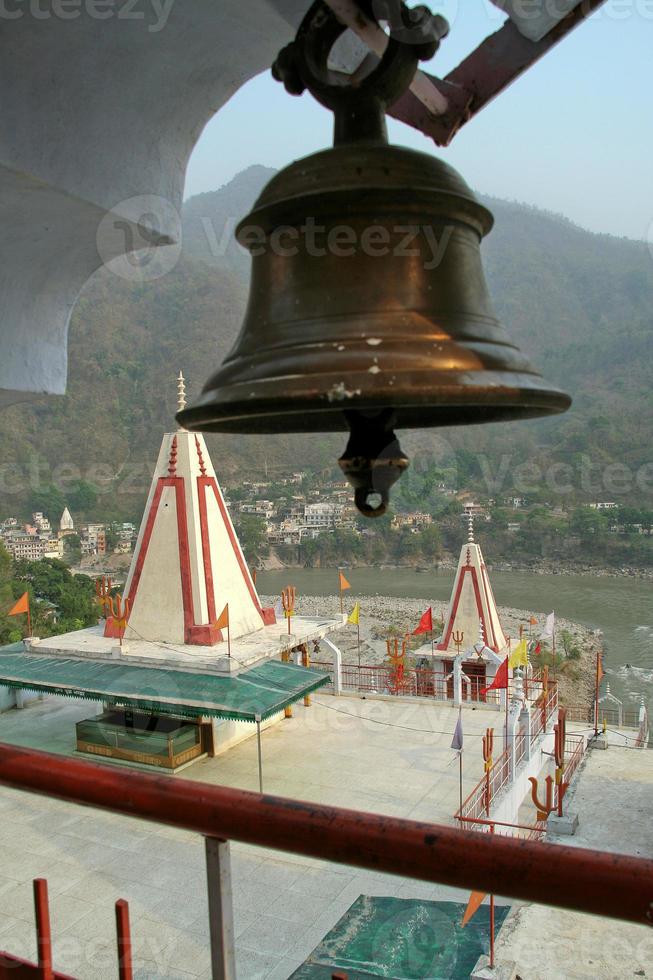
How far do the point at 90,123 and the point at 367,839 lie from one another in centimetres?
175

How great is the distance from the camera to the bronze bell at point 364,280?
50.8 inches

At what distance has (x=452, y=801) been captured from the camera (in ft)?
28.0

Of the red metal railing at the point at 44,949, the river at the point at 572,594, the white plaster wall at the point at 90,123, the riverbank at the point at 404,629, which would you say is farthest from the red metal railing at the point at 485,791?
the river at the point at 572,594

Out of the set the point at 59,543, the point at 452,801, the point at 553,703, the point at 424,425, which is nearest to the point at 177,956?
the point at 452,801

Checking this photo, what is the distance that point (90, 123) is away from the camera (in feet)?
6.07

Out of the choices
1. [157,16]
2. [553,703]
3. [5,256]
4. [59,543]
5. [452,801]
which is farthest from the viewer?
[59,543]

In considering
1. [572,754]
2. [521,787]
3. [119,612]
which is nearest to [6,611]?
[119,612]

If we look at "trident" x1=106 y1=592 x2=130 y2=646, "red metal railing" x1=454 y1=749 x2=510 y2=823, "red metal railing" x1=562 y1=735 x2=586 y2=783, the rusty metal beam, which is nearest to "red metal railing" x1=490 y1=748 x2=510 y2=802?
"red metal railing" x1=454 y1=749 x2=510 y2=823

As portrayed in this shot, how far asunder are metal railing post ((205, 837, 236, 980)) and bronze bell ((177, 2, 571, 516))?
637 millimetres

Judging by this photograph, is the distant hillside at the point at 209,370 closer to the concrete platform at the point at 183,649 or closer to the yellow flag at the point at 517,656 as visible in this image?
the yellow flag at the point at 517,656

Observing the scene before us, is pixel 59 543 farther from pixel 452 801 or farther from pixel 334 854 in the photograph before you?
pixel 334 854

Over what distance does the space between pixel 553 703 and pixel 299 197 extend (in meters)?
12.2

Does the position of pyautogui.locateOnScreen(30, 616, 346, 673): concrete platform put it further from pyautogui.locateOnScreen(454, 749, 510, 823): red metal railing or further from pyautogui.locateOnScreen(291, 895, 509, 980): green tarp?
pyautogui.locateOnScreen(291, 895, 509, 980): green tarp

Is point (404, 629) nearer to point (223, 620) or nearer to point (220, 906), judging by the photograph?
point (223, 620)
